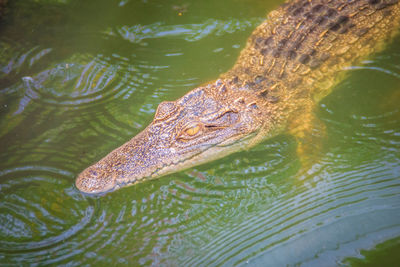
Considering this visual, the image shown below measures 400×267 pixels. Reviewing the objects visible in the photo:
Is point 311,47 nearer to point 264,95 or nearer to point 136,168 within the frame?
point 264,95

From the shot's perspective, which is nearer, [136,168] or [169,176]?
Result: [136,168]

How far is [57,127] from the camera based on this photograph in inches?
155

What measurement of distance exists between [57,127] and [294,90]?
10.5ft

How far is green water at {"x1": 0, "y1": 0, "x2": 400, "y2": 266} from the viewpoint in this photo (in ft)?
9.64

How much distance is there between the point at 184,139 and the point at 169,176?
0.47 m

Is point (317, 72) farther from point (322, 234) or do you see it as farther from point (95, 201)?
point (95, 201)

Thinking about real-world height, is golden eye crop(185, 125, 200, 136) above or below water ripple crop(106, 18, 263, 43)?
below

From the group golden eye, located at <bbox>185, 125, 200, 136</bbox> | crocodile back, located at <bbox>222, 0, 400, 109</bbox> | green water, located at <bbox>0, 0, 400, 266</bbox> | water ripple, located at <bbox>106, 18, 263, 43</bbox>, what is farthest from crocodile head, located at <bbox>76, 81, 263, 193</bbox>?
water ripple, located at <bbox>106, 18, 263, 43</bbox>

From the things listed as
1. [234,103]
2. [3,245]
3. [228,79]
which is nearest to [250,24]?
[228,79]

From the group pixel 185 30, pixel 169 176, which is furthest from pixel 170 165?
pixel 185 30

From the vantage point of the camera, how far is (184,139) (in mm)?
3588

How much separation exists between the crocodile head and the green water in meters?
0.15

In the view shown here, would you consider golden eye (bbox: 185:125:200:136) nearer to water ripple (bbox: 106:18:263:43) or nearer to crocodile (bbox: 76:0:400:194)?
crocodile (bbox: 76:0:400:194)

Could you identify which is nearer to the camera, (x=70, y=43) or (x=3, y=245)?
(x=3, y=245)
